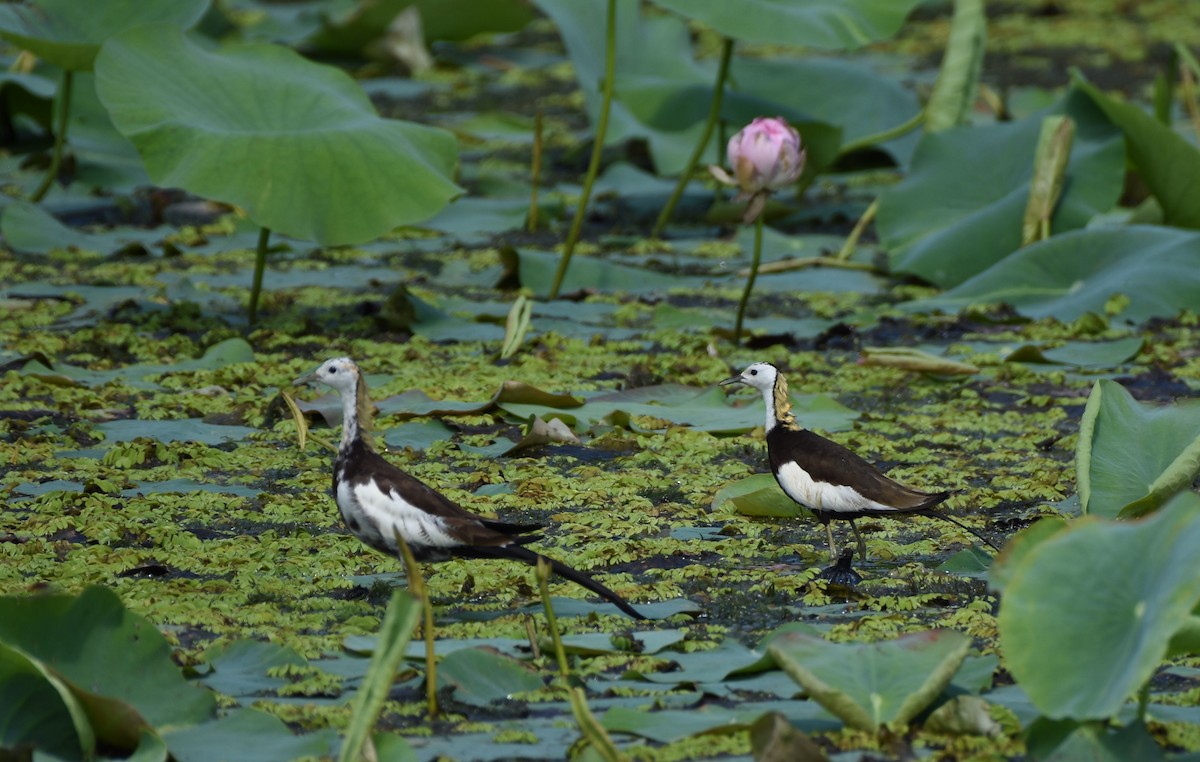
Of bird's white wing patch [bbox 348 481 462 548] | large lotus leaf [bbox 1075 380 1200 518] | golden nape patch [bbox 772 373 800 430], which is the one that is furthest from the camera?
golden nape patch [bbox 772 373 800 430]

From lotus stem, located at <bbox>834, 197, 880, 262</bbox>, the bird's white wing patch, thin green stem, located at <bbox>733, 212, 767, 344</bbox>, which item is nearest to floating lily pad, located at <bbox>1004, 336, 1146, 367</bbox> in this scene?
thin green stem, located at <bbox>733, 212, 767, 344</bbox>

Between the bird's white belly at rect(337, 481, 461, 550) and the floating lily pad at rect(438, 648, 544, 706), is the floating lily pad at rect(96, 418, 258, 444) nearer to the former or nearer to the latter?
the bird's white belly at rect(337, 481, 461, 550)

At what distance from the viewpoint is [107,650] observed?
2357 mm

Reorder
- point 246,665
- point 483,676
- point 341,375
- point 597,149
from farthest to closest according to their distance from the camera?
point 597,149 → point 341,375 → point 246,665 → point 483,676

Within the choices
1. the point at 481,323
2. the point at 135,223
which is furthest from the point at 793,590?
the point at 135,223

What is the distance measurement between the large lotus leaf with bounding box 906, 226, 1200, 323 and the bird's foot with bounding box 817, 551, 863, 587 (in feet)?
8.11

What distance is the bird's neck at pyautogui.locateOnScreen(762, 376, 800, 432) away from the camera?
3.41 meters

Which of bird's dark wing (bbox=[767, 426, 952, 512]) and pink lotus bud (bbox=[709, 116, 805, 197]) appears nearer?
bird's dark wing (bbox=[767, 426, 952, 512])

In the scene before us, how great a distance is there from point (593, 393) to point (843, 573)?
60.0 inches

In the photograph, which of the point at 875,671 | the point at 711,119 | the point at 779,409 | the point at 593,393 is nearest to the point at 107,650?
the point at 875,671

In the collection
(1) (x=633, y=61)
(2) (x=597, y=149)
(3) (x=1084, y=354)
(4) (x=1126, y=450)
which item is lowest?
(3) (x=1084, y=354)

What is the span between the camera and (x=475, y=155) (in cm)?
773

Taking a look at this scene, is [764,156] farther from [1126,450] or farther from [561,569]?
[561,569]

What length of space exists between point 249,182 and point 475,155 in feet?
10.8
